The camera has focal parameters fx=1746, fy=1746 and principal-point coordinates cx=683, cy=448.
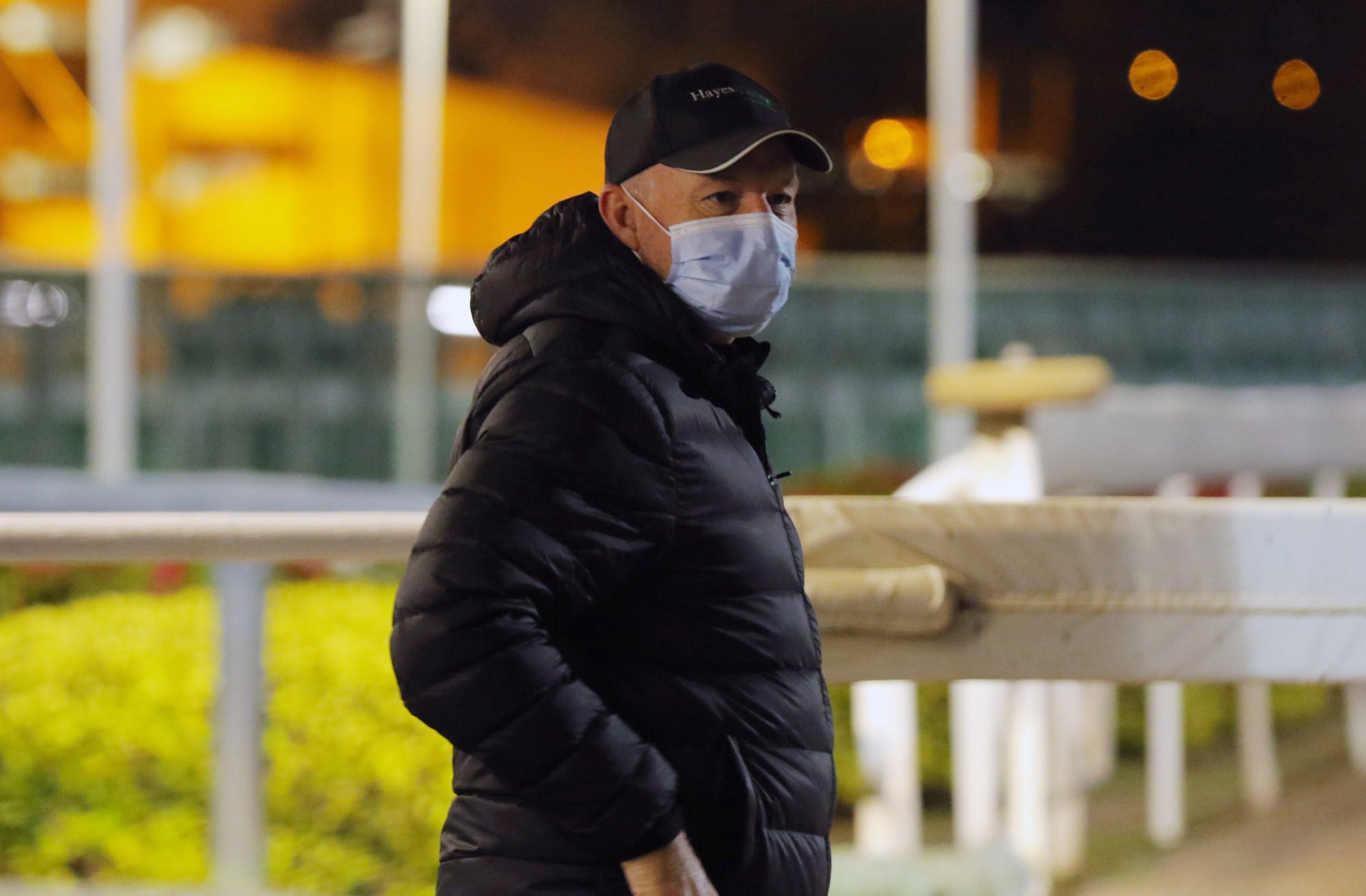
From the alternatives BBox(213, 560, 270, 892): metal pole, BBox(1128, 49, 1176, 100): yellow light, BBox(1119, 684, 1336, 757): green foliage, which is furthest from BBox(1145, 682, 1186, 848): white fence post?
BBox(1128, 49, 1176, 100): yellow light

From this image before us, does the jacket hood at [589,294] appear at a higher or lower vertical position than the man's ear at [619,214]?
lower

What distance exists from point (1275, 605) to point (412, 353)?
20.9ft

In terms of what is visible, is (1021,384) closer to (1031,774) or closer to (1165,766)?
(1031,774)

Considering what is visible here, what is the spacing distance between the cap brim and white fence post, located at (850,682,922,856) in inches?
79.8

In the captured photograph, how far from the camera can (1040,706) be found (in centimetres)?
381

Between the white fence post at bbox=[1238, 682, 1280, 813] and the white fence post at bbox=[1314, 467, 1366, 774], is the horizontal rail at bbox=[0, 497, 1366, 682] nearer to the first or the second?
the white fence post at bbox=[1238, 682, 1280, 813]

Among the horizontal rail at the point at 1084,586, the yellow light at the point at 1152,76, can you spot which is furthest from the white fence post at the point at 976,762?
the yellow light at the point at 1152,76

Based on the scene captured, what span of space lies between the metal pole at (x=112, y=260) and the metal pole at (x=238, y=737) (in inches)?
170

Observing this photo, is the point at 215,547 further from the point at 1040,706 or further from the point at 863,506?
the point at 1040,706

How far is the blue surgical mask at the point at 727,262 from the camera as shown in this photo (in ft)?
5.83

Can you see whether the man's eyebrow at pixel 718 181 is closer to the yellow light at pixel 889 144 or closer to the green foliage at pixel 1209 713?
the green foliage at pixel 1209 713

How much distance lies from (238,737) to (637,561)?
5.26 feet

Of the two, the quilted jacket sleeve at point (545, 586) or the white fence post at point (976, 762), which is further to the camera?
the white fence post at point (976, 762)

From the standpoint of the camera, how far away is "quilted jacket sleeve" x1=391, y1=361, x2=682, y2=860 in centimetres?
158
